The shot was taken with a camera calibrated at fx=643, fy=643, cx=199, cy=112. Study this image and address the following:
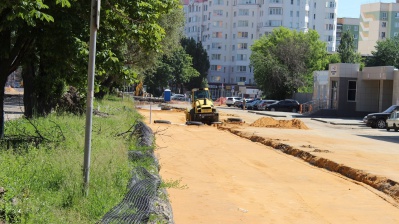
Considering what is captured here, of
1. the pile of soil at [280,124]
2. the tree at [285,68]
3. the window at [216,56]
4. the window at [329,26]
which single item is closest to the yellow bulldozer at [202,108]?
the pile of soil at [280,124]

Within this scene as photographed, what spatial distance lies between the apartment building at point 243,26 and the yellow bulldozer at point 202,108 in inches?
3267

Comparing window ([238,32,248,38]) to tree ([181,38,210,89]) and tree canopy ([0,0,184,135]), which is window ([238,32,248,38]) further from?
tree canopy ([0,0,184,135])

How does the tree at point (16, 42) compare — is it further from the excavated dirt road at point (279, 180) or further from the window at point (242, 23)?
the window at point (242, 23)

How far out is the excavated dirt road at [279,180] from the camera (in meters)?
13.0

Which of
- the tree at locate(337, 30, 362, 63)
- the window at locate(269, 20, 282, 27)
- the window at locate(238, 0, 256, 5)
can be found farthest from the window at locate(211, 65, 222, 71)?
the tree at locate(337, 30, 362, 63)

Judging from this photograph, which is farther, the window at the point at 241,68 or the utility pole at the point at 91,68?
the window at the point at 241,68

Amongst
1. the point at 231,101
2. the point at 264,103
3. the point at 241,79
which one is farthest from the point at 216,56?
the point at 264,103

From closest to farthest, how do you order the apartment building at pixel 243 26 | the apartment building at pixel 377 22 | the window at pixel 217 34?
the apartment building at pixel 243 26 < the window at pixel 217 34 < the apartment building at pixel 377 22

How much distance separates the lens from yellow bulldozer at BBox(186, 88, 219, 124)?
4312 cm

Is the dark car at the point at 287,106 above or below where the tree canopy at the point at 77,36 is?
below

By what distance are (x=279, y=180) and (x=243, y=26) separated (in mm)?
118686

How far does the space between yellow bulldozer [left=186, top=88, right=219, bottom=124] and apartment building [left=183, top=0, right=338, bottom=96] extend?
272 ft

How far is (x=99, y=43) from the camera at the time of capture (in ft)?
55.6

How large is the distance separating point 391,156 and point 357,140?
9.21m
